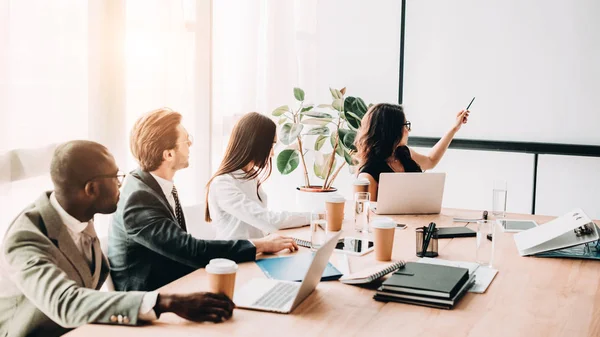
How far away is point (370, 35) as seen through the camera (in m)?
Result: 5.09

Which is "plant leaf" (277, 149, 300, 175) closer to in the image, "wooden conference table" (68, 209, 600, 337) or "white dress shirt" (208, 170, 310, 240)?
"white dress shirt" (208, 170, 310, 240)

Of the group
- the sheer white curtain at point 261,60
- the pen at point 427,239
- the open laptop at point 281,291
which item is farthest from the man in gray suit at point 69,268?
the sheer white curtain at point 261,60

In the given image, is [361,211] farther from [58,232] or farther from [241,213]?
[58,232]

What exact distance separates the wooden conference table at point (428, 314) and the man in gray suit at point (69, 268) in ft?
0.13

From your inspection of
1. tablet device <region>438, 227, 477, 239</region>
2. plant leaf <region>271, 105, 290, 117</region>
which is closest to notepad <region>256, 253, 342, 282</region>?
tablet device <region>438, 227, 477, 239</region>

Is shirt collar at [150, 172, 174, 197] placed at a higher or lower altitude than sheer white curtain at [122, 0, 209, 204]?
lower

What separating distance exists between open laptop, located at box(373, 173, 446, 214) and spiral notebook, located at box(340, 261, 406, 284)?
99cm

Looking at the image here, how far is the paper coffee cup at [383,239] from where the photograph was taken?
2127 mm

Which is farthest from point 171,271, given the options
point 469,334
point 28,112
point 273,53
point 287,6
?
point 287,6

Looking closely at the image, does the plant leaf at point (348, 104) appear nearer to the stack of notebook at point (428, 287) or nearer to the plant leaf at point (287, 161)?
the plant leaf at point (287, 161)

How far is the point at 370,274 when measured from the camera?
1.85 m

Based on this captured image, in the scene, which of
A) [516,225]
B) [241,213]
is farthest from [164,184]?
[516,225]

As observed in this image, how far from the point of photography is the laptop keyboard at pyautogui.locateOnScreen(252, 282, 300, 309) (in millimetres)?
1662

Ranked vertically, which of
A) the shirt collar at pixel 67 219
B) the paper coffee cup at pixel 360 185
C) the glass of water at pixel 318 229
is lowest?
the glass of water at pixel 318 229
